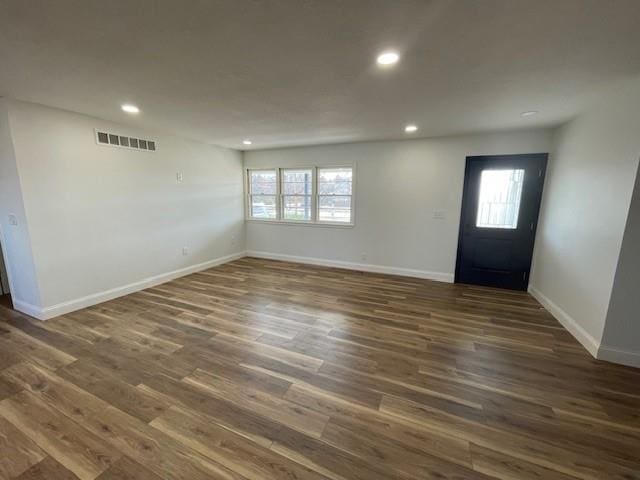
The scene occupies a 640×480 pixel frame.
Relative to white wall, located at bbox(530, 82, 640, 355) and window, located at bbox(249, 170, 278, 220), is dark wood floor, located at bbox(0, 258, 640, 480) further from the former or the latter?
window, located at bbox(249, 170, 278, 220)

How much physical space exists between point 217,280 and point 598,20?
16.4ft

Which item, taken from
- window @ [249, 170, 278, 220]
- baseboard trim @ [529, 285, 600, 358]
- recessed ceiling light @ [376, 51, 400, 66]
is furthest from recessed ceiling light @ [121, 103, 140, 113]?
baseboard trim @ [529, 285, 600, 358]

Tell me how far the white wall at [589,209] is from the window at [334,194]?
3.13 metres

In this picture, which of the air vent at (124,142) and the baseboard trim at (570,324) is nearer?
the baseboard trim at (570,324)

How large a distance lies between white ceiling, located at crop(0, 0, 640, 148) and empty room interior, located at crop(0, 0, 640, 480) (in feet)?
0.07

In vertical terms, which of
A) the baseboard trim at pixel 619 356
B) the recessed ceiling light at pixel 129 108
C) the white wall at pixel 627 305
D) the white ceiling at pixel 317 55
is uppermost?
the recessed ceiling light at pixel 129 108

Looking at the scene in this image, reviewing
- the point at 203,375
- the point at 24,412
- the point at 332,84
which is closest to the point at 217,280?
the point at 203,375

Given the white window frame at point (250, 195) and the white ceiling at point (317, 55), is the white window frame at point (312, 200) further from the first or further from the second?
the white ceiling at point (317, 55)

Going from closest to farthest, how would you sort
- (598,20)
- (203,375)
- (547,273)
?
(598,20)
(203,375)
(547,273)

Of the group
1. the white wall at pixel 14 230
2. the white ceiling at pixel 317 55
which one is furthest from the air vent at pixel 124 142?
the white wall at pixel 14 230

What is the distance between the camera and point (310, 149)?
214 inches

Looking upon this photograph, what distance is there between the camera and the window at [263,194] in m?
6.05

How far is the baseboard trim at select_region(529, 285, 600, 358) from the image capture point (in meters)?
2.61

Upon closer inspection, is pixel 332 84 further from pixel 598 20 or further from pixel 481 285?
pixel 481 285
